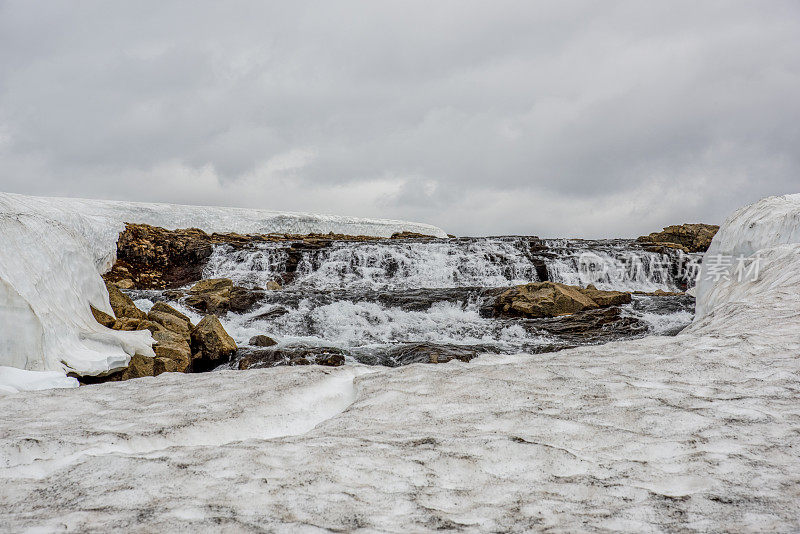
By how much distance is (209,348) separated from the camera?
11.0 metres

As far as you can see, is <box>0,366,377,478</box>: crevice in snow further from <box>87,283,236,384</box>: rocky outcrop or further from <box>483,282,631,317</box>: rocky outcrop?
<box>483,282,631,317</box>: rocky outcrop

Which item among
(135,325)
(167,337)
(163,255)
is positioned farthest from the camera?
(163,255)

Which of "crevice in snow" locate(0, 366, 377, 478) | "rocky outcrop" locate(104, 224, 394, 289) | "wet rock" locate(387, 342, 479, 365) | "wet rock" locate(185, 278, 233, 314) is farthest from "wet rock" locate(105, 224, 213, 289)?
"crevice in snow" locate(0, 366, 377, 478)

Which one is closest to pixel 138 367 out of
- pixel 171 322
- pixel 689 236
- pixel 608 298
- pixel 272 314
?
pixel 171 322

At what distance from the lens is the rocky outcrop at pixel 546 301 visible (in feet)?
51.3

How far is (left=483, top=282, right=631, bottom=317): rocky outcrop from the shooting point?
1562cm

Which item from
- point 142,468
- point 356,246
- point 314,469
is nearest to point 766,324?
point 314,469

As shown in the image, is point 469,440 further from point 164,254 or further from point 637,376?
point 164,254

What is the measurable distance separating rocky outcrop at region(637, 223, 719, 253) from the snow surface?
99.2 ft

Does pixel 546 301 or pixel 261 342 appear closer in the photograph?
pixel 261 342

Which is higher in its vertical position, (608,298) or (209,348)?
(608,298)

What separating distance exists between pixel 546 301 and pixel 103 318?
37.3 feet

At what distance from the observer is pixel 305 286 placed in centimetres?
2400

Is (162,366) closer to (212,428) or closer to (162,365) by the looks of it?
(162,365)
